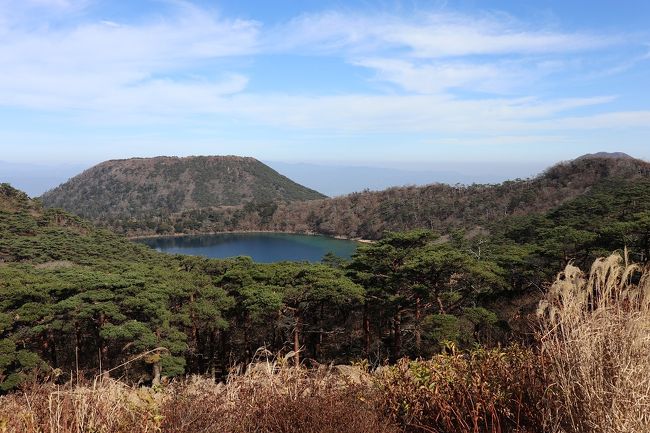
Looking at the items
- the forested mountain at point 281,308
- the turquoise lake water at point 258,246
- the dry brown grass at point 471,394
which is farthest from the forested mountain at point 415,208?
the dry brown grass at point 471,394

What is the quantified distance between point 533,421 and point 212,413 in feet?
6.31

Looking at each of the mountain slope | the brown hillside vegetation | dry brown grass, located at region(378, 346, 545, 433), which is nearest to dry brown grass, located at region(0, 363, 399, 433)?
the brown hillside vegetation

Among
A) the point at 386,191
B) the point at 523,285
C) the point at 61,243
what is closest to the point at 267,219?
the point at 386,191

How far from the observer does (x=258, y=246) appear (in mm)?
69812

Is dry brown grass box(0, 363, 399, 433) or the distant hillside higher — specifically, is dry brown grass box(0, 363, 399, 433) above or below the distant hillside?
below

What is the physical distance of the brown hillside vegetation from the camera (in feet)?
6.90

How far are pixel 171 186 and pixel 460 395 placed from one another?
139523 mm

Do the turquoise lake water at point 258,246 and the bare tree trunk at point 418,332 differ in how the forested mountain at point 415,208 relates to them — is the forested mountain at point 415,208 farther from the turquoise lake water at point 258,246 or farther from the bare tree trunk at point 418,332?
the bare tree trunk at point 418,332

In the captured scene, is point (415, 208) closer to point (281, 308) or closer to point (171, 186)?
point (281, 308)

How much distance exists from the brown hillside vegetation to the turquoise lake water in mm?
54450

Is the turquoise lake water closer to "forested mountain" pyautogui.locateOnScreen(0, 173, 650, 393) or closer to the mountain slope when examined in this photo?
the mountain slope

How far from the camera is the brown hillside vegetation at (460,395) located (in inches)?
82.9

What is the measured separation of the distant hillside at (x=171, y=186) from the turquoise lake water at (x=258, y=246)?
43.1 m

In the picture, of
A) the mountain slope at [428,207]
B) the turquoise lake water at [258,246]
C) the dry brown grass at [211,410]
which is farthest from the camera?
the turquoise lake water at [258,246]
